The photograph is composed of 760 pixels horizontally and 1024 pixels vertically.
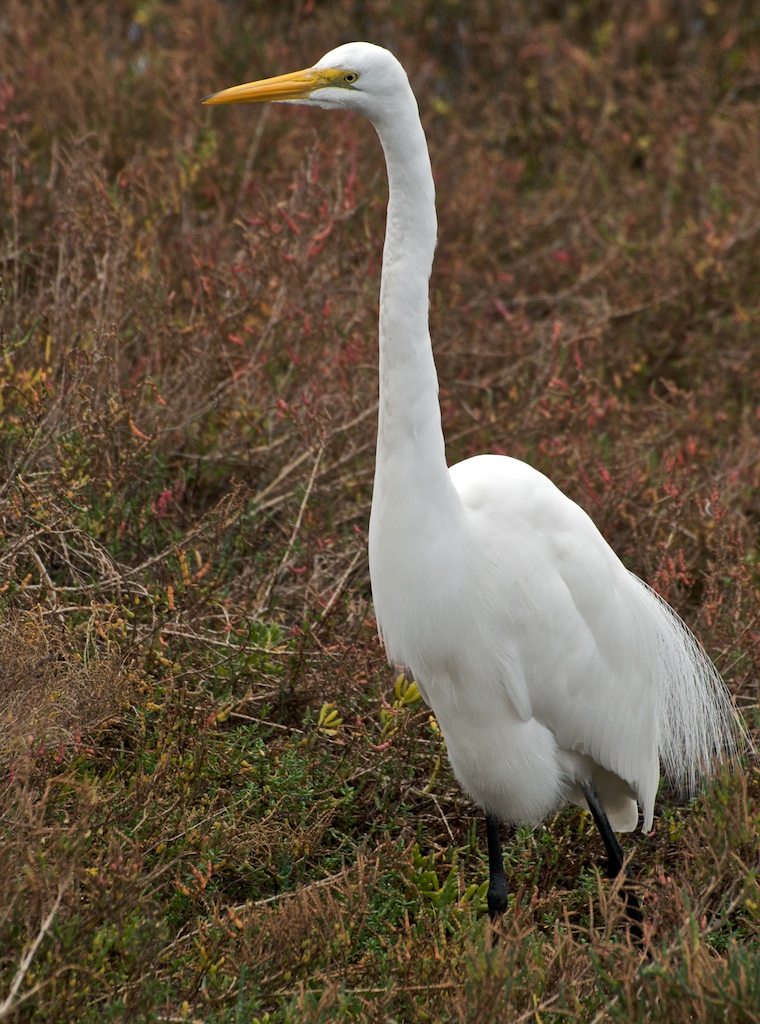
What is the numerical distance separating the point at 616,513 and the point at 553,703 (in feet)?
3.21

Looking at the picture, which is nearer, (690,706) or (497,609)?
(497,609)

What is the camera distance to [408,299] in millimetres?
2135

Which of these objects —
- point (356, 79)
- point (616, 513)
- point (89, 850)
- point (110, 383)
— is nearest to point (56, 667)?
point (89, 850)

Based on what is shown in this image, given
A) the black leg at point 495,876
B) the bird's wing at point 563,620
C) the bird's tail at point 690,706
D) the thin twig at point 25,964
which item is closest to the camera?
the thin twig at point 25,964

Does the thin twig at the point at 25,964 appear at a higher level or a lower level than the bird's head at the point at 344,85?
lower

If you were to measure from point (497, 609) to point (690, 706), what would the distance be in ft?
2.51

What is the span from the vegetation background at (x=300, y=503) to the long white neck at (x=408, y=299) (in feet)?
2.27

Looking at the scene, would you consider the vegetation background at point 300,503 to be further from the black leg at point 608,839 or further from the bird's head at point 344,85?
the bird's head at point 344,85

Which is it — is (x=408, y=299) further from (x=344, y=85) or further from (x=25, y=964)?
(x=25, y=964)

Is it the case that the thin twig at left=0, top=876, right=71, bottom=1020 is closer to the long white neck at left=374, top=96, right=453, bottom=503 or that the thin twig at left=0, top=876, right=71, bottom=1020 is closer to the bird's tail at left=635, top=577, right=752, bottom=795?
the long white neck at left=374, top=96, right=453, bottom=503

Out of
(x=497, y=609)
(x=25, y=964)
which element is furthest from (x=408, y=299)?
(x=25, y=964)

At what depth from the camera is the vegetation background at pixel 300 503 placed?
6.99ft

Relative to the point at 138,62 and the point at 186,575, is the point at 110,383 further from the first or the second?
A: the point at 138,62

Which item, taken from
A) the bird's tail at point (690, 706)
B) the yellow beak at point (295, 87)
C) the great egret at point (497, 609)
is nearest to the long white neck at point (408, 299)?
the great egret at point (497, 609)
